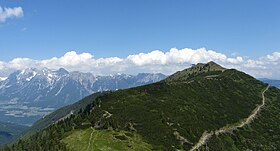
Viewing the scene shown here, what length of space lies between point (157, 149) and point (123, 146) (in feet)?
61.0

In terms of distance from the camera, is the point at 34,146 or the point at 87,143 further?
the point at 34,146

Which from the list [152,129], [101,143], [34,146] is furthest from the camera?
[152,129]

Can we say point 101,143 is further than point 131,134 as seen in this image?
No

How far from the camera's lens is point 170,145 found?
184875 millimetres

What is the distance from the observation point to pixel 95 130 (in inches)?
7461

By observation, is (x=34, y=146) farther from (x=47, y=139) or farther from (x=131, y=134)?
(x=131, y=134)

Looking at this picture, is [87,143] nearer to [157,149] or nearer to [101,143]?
[101,143]

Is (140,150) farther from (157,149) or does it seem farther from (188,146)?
(188,146)

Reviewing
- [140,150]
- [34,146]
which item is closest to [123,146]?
[140,150]

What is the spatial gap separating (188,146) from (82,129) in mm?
59649

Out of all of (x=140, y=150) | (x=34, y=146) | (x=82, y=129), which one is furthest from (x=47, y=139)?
(x=140, y=150)

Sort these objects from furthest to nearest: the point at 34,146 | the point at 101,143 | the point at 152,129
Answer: the point at 152,129, the point at 34,146, the point at 101,143

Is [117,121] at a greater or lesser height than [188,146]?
greater

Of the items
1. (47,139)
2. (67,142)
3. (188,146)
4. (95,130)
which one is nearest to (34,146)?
(47,139)
